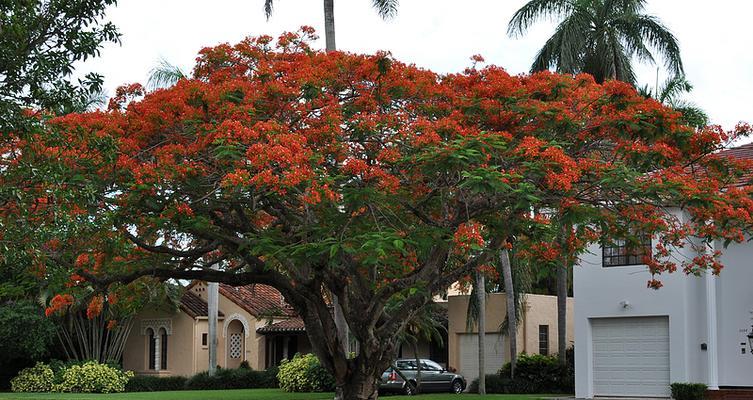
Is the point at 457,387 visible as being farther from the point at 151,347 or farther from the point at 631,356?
the point at 151,347

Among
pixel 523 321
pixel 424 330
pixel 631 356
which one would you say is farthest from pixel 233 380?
pixel 631 356

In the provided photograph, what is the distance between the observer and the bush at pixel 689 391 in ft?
82.2

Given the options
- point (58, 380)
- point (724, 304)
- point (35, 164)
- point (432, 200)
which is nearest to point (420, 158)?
point (432, 200)

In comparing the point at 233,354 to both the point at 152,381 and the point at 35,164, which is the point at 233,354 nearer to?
the point at 152,381

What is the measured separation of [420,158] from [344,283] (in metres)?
4.81

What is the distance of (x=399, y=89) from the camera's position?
57.4 feet

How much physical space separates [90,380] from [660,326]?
24257 millimetres

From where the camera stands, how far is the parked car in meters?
37.8

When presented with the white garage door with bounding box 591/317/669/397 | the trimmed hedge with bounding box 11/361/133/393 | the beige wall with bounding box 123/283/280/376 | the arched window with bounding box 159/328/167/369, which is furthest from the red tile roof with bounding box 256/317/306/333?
the white garage door with bounding box 591/317/669/397

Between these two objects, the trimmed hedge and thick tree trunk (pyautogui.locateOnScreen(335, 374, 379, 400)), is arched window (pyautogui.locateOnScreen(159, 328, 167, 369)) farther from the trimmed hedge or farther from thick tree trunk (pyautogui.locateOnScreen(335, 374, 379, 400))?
thick tree trunk (pyautogui.locateOnScreen(335, 374, 379, 400))

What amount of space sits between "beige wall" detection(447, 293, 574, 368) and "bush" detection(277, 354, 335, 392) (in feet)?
20.1

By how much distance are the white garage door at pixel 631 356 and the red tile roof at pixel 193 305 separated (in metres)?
23.3

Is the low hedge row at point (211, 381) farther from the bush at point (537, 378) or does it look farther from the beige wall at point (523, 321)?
the bush at point (537, 378)

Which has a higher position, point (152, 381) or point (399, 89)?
point (399, 89)
